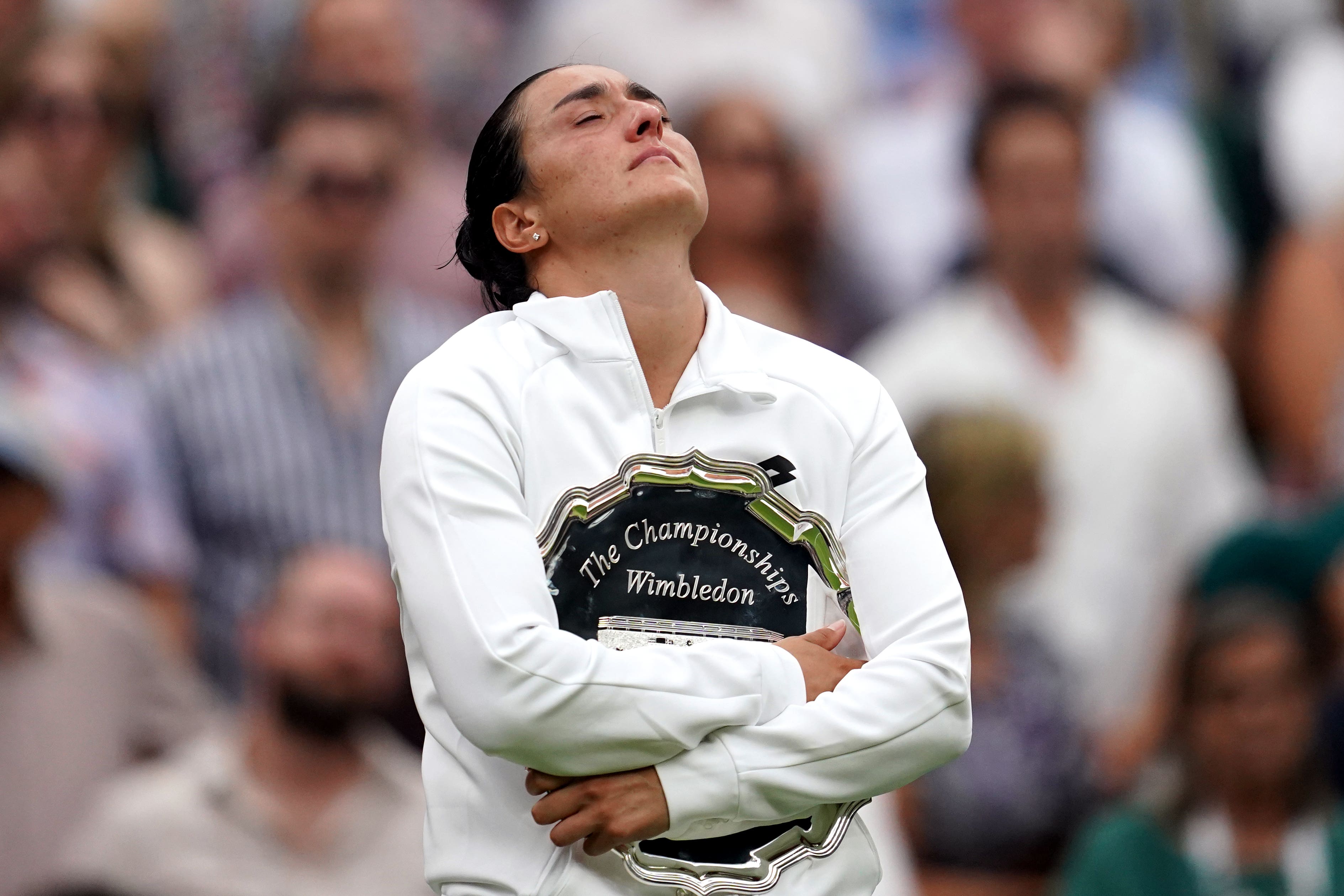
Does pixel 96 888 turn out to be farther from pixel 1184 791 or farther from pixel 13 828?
pixel 1184 791

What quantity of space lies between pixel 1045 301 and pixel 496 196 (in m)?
4.95

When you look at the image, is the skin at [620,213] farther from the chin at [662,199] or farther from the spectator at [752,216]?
the spectator at [752,216]

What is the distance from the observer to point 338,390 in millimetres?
6336

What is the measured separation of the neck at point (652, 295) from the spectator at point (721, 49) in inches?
185

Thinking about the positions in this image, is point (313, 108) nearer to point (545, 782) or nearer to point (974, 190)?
point (974, 190)

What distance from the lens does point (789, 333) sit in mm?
6570

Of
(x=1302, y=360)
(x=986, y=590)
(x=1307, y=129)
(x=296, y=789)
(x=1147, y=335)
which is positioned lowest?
(x=296, y=789)

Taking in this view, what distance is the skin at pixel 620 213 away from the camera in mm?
2539

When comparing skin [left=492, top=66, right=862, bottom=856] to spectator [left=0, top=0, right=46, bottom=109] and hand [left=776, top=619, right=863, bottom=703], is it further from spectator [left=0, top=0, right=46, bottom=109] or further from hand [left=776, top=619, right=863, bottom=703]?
spectator [left=0, top=0, right=46, bottom=109]

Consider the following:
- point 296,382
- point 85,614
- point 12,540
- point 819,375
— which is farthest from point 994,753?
point 819,375

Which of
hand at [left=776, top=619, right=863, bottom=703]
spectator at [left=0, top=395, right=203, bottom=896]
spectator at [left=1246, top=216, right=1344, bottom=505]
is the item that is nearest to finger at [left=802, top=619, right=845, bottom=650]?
hand at [left=776, top=619, right=863, bottom=703]

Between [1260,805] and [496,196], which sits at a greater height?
[496,196]

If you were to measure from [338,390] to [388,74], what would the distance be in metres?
1.54

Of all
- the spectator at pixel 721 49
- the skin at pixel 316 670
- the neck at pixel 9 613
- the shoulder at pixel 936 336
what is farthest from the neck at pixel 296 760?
the spectator at pixel 721 49
